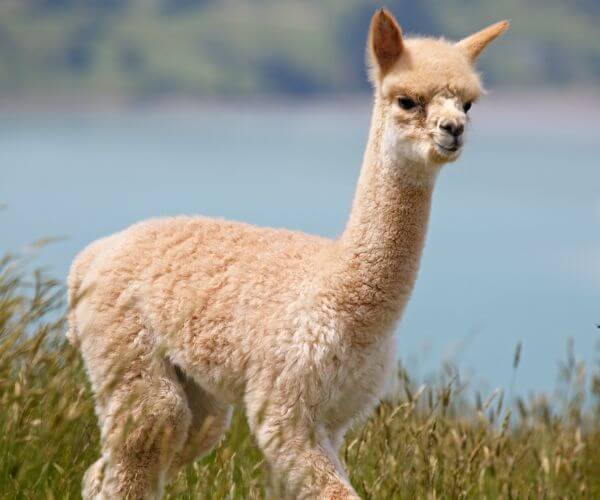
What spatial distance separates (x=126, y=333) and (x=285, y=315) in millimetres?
865

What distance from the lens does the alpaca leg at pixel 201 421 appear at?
4.78 m

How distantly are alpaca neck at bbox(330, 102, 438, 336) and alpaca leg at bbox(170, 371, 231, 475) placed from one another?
111cm

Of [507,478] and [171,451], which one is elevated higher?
[507,478]

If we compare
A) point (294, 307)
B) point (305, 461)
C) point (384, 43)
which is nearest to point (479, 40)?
point (384, 43)

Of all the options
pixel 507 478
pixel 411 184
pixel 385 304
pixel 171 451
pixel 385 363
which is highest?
pixel 411 184

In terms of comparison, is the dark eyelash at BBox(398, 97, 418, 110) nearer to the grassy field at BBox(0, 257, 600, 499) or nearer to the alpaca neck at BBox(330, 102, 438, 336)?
the alpaca neck at BBox(330, 102, 438, 336)

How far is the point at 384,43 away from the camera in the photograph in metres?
4.21

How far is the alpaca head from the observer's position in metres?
3.95

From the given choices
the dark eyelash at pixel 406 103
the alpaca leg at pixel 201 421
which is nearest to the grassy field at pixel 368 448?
the alpaca leg at pixel 201 421

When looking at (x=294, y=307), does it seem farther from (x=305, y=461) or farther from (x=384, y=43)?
(x=384, y=43)

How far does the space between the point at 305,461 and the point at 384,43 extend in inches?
74.0

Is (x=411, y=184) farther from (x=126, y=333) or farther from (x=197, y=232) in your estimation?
(x=126, y=333)

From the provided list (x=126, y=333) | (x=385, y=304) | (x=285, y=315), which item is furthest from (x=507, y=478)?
(x=126, y=333)

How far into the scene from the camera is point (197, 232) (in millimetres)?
4684
